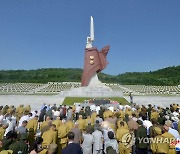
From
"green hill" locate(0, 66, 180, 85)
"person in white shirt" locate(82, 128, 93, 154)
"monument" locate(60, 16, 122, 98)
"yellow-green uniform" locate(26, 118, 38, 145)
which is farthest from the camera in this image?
"green hill" locate(0, 66, 180, 85)

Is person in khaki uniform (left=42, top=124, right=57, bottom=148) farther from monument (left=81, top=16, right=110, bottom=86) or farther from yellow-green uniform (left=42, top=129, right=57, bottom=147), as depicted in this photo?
monument (left=81, top=16, right=110, bottom=86)

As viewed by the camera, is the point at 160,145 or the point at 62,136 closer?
the point at 160,145

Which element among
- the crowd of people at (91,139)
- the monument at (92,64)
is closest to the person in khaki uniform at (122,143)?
the crowd of people at (91,139)

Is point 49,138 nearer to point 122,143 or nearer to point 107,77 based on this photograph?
point 122,143

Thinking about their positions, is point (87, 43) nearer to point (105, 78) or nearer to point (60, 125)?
point (60, 125)

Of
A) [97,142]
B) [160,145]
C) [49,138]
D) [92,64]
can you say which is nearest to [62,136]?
[49,138]

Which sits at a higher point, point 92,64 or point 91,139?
point 92,64

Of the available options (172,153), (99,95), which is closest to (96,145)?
(172,153)

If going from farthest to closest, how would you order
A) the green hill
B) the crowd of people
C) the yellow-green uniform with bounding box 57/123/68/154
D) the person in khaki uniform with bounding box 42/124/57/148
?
the green hill → the yellow-green uniform with bounding box 57/123/68/154 → the person in khaki uniform with bounding box 42/124/57/148 → the crowd of people

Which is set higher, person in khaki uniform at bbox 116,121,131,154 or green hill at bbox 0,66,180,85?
green hill at bbox 0,66,180,85

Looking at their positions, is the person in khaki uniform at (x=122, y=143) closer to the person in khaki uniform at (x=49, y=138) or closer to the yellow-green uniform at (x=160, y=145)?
the yellow-green uniform at (x=160, y=145)

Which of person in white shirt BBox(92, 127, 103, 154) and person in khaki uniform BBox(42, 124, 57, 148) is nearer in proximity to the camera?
person in khaki uniform BBox(42, 124, 57, 148)

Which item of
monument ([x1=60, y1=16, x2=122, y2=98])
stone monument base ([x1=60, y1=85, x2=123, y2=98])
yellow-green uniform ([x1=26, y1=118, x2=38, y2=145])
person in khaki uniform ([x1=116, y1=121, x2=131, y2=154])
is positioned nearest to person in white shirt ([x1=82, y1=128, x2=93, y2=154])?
person in khaki uniform ([x1=116, y1=121, x2=131, y2=154])

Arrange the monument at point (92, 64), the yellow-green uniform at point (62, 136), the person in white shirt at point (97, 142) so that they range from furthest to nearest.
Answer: the monument at point (92, 64), the yellow-green uniform at point (62, 136), the person in white shirt at point (97, 142)
